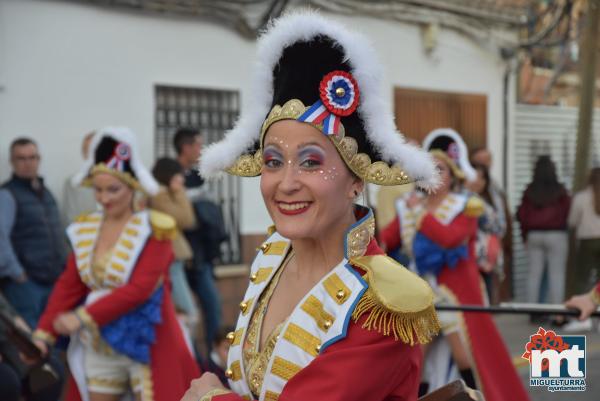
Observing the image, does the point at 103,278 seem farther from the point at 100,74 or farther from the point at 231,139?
the point at 100,74

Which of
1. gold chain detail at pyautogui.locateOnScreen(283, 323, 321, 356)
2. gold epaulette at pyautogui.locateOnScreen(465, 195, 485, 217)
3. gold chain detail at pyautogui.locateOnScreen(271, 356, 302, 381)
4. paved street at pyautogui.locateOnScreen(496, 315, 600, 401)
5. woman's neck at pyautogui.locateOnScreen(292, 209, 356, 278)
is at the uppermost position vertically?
woman's neck at pyautogui.locateOnScreen(292, 209, 356, 278)

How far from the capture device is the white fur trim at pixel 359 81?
2691 mm

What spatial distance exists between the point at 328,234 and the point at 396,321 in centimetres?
38

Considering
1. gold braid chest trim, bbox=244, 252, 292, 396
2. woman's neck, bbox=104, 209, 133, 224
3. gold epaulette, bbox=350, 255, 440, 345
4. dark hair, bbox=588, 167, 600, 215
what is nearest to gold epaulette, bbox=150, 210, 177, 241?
woman's neck, bbox=104, 209, 133, 224

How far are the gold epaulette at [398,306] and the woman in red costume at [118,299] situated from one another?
256 cm

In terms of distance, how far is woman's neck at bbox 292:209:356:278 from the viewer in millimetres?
2809

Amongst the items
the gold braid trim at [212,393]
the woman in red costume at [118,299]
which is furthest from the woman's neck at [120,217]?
the gold braid trim at [212,393]

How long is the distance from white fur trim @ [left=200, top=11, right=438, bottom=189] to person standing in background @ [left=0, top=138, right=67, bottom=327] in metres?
4.38

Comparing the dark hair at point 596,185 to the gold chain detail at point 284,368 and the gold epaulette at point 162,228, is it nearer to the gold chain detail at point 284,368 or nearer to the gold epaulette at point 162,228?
the gold epaulette at point 162,228

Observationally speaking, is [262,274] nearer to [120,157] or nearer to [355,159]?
[355,159]

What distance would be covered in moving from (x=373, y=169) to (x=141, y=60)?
6545 millimetres

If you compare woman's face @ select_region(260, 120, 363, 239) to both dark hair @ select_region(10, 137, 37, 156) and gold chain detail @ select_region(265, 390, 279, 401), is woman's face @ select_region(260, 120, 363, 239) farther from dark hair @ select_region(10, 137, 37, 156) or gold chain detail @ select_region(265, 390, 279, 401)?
dark hair @ select_region(10, 137, 37, 156)

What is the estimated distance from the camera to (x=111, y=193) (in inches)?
206

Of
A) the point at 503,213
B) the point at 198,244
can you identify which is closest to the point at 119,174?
the point at 198,244
